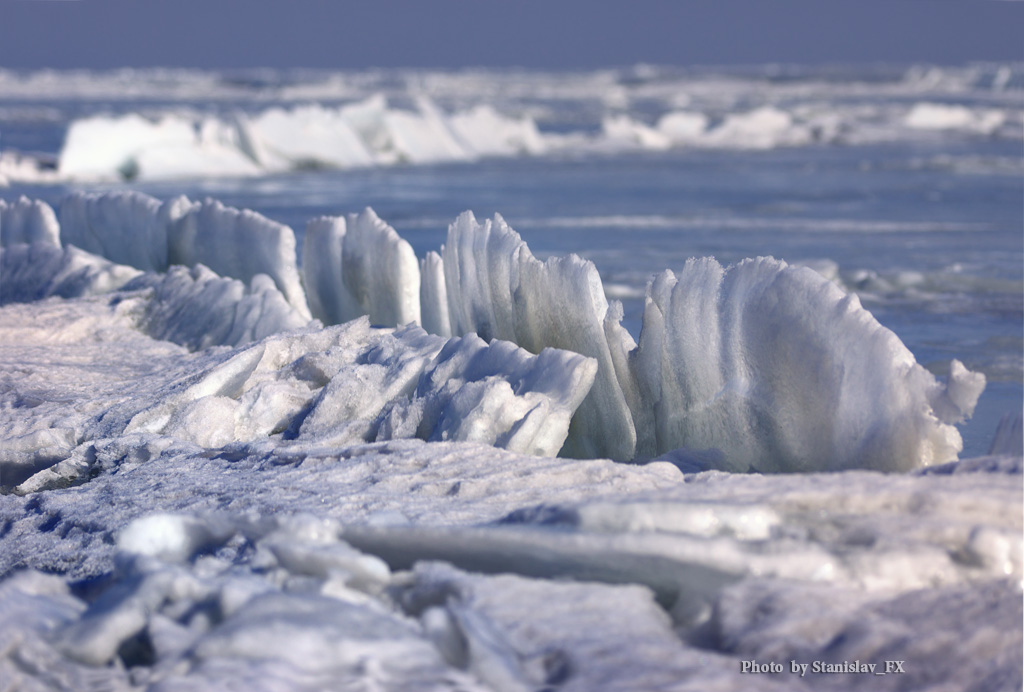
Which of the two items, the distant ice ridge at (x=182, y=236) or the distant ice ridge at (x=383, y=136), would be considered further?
the distant ice ridge at (x=383, y=136)

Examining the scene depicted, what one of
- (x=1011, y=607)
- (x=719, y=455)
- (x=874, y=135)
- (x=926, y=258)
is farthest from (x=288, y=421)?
(x=874, y=135)

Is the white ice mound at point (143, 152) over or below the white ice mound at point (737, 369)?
below

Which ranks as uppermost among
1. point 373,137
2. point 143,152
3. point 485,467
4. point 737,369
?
point 737,369

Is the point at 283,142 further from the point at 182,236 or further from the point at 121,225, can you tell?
the point at 182,236

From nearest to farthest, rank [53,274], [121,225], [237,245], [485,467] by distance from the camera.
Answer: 1. [485,467]
2. [237,245]
3. [53,274]
4. [121,225]

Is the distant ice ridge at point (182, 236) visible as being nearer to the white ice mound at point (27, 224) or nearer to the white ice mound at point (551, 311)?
the white ice mound at point (27, 224)

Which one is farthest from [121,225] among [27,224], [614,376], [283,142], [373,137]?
[373,137]

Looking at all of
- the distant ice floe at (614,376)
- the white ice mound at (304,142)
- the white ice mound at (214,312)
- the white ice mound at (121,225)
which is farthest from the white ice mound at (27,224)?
the white ice mound at (304,142)

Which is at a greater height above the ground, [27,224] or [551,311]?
[551,311]
